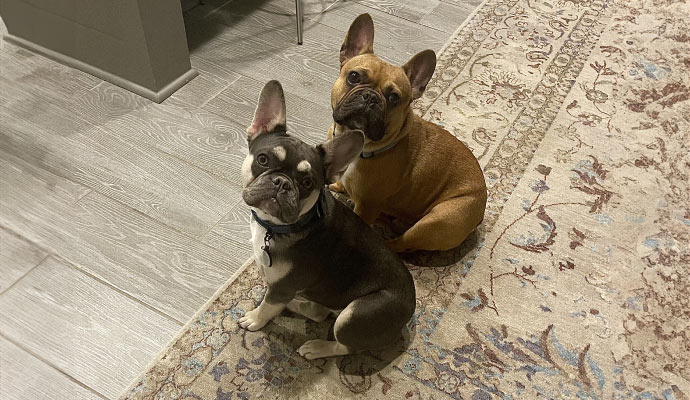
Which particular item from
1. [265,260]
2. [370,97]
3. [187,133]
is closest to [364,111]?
[370,97]

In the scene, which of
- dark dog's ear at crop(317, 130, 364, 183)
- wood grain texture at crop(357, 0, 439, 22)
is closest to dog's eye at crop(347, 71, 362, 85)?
dark dog's ear at crop(317, 130, 364, 183)

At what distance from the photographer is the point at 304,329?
1854mm

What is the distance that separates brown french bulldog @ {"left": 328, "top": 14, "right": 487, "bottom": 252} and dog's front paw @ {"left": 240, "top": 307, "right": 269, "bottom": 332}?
50 centimetres

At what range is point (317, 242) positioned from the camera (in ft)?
5.08

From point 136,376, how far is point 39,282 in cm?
52

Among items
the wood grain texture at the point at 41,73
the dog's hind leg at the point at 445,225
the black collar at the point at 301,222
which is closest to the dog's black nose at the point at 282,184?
the black collar at the point at 301,222

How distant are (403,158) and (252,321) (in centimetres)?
73

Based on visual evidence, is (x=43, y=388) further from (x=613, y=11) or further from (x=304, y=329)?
(x=613, y=11)

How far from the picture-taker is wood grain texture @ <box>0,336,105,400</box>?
1647 mm

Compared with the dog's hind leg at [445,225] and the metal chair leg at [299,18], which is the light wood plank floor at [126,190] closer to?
the metal chair leg at [299,18]

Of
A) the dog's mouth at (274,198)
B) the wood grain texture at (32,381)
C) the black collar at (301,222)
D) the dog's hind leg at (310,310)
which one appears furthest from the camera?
the dog's hind leg at (310,310)

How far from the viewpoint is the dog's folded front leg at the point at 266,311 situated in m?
1.66

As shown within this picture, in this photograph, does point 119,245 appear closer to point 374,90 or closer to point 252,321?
point 252,321

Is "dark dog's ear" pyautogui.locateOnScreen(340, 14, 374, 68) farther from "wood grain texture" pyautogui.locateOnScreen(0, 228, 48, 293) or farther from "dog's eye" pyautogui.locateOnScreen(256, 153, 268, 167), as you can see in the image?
"wood grain texture" pyautogui.locateOnScreen(0, 228, 48, 293)
